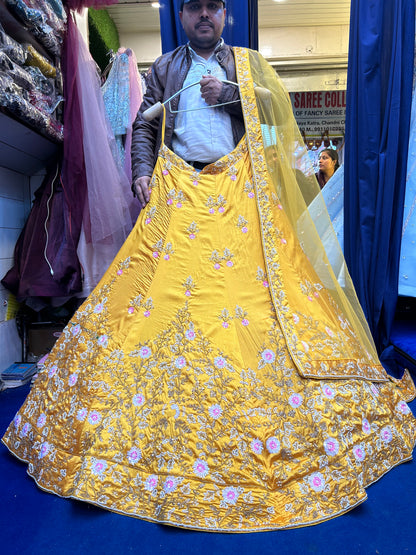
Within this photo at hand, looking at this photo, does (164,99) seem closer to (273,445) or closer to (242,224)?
(242,224)

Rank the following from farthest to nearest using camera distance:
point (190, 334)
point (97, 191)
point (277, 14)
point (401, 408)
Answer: point (277, 14), point (97, 191), point (401, 408), point (190, 334)

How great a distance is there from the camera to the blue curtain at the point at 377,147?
1.94m

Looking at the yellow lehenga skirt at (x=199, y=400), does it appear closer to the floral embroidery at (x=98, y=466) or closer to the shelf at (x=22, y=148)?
the floral embroidery at (x=98, y=466)

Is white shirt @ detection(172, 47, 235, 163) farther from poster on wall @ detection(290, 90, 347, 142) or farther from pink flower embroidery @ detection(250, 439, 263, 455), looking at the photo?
poster on wall @ detection(290, 90, 347, 142)

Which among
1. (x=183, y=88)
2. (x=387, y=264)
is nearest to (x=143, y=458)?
(x=183, y=88)

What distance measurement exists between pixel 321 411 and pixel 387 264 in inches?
49.7

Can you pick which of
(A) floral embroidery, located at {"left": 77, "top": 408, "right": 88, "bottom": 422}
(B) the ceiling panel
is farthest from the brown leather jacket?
(B) the ceiling panel

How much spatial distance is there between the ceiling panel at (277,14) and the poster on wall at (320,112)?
0.72 meters

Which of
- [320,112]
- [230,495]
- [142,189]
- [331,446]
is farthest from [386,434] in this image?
[320,112]

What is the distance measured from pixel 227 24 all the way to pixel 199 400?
2004 millimetres

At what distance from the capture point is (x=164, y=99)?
1483 millimetres

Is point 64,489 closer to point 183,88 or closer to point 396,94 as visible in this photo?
point 183,88

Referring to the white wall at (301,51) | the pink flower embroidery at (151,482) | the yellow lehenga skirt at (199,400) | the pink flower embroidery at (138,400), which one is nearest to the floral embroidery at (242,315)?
the yellow lehenga skirt at (199,400)

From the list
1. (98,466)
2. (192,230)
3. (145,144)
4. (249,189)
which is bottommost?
(98,466)
